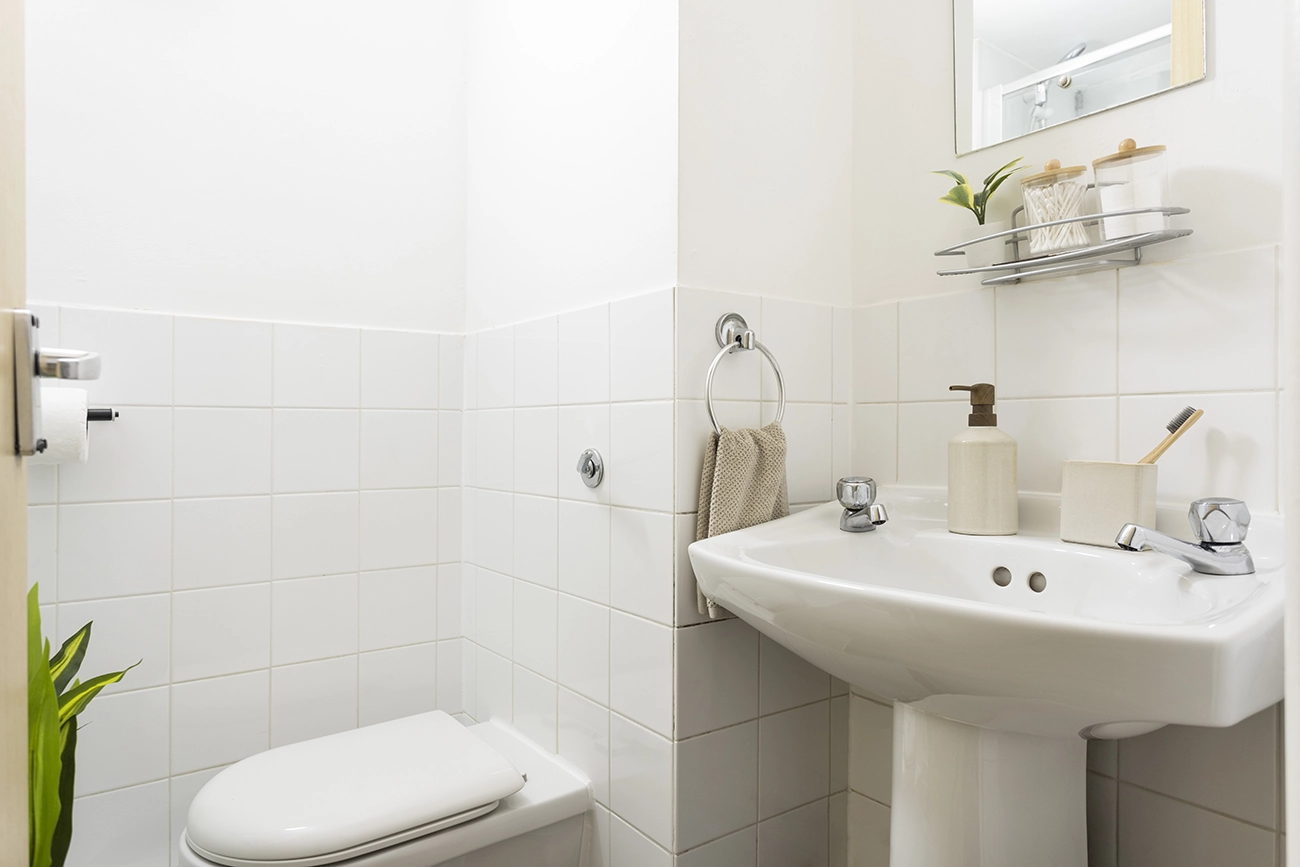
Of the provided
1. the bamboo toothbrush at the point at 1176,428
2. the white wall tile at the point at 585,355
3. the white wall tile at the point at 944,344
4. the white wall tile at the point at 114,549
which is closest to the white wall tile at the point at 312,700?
the white wall tile at the point at 114,549

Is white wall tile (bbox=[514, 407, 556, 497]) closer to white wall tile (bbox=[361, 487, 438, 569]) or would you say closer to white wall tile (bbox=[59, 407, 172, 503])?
white wall tile (bbox=[361, 487, 438, 569])

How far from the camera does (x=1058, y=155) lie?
105cm

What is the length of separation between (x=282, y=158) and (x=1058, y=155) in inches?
54.7

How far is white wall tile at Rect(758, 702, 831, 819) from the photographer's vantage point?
117 cm

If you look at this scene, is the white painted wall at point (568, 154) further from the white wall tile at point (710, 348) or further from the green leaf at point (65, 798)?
the green leaf at point (65, 798)

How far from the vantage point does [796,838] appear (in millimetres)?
1218

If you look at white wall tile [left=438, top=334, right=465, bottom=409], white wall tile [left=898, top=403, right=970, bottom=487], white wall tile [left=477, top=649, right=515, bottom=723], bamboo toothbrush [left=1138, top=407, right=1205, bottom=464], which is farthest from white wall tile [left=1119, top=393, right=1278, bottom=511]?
white wall tile [left=438, top=334, right=465, bottom=409]

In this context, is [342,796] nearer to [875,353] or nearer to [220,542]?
[220,542]

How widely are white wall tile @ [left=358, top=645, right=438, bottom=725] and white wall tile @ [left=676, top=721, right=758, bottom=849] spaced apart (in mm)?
786

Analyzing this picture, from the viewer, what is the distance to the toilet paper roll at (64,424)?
1.13 metres

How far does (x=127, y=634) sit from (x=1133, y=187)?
1.69 m

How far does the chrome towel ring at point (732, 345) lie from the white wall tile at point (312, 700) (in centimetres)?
98

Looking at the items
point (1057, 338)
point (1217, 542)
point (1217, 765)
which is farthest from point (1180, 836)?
point (1057, 338)

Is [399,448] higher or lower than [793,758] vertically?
higher
